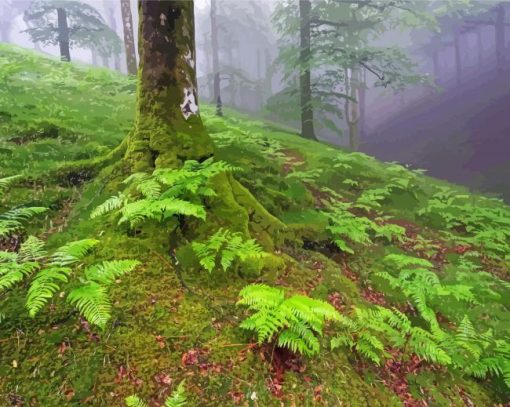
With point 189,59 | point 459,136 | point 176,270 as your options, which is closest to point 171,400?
point 176,270

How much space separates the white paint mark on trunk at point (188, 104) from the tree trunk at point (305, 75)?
1292cm

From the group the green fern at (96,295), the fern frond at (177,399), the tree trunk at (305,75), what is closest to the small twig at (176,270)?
the green fern at (96,295)

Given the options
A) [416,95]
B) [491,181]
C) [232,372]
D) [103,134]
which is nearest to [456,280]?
[232,372]

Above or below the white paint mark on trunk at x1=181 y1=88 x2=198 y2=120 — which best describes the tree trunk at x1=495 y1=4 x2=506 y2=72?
above

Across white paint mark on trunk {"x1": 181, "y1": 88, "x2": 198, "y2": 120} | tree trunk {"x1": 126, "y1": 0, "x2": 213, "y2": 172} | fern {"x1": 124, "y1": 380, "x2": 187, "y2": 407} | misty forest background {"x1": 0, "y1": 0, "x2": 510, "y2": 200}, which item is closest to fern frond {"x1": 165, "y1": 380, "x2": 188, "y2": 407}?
fern {"x1": 124, "y1": 380, "x2": 187, "y2": 407}

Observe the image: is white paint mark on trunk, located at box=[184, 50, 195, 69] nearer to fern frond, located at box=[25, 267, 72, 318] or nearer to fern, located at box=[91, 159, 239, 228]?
fern, located at box=[91, 159, 239, 228]

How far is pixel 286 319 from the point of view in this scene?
10.1 feet

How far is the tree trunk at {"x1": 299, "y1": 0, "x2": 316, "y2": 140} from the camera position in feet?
57.5

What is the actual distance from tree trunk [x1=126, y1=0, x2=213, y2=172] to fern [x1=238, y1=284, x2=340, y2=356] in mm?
2472

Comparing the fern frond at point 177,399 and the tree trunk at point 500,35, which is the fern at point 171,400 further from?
the tree trunk at point 500,35

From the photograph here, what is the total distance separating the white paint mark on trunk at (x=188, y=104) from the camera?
17.0 feet

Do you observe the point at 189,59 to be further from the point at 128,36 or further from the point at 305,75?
the point at 128,36

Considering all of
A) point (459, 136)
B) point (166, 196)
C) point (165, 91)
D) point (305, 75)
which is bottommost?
point (459, 136)

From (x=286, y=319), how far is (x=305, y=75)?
16530mm
